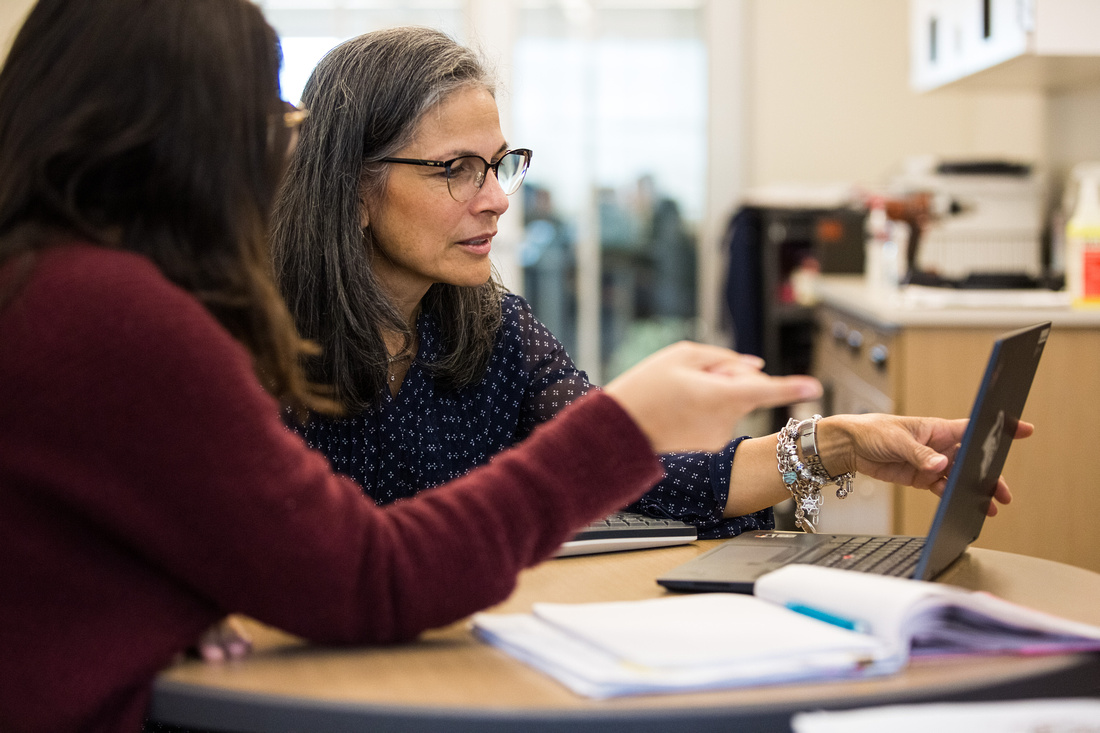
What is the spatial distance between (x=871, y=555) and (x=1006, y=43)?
7.02ft

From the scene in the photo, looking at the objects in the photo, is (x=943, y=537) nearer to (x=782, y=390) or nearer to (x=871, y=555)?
(x=871, y=555)

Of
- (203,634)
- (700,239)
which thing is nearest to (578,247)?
(700,239)

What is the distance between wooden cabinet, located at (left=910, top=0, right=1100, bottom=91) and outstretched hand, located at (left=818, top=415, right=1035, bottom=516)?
5.81ft

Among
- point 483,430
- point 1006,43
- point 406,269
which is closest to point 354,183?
point 406,269

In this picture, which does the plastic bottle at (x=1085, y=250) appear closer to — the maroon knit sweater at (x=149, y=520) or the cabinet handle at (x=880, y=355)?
the cabinet handle at (x=880, y=355)

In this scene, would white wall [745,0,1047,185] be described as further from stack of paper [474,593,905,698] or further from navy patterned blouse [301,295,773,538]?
stack of paper [474,593,905,698]

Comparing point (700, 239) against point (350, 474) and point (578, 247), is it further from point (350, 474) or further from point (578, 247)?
point (350, 474)

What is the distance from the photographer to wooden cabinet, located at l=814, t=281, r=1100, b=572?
2340 millimetres

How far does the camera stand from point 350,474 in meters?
1.31

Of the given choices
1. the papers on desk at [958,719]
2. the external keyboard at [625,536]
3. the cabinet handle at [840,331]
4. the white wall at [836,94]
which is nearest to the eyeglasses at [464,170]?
the external keyboard at [625,536]

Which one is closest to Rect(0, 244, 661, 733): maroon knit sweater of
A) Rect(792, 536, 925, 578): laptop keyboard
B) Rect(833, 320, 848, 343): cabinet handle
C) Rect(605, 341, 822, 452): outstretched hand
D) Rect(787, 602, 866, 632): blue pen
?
Rect(605, 341, 822, 452): outstretched hand

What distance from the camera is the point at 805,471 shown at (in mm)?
1217

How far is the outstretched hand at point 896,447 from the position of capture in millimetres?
1135

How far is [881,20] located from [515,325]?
3804 mm
